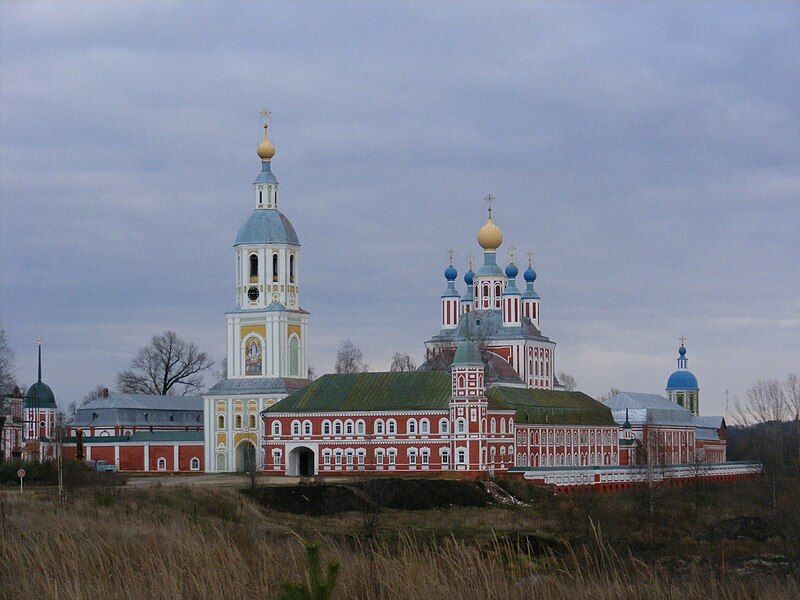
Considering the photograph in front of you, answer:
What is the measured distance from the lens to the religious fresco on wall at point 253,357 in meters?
75.2

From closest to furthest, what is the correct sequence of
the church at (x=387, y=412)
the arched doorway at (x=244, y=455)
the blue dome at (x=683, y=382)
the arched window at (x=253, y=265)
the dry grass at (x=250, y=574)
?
1. the dry grass at (x=250, y=574)
2. the church at (x=387, y=412)
3. the arched doorway at (x=244, y=455)
4. the arched window at (x=253, y=265)
5. the blue dome at (x=683, y=382)

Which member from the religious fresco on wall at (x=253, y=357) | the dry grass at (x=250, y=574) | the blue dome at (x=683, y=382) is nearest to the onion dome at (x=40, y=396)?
the religious fresco on wall at (x=253, y=357)

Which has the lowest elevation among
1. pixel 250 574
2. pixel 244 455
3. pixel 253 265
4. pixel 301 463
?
pixel 250 574

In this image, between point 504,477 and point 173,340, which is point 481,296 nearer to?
point 173,340

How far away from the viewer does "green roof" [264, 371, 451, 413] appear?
222 ft

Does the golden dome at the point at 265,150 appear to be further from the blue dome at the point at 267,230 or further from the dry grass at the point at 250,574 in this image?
the dry grass at the point at 250,574

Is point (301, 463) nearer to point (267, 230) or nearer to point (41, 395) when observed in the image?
point (267, 230)

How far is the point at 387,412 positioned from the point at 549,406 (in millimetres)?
9812

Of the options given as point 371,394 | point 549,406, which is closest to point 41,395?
point 371,394

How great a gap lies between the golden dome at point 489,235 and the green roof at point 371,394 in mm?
22329

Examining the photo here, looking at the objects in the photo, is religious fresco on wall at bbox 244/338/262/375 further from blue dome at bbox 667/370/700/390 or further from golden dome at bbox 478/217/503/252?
blue dome at bbox 667/370/700/390

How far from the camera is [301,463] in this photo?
71500mm

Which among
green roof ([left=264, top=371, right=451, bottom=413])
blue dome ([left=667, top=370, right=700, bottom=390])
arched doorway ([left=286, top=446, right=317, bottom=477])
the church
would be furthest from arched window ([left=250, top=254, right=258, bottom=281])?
blue dome ([left=667, top=370, right=700, bottom=390])

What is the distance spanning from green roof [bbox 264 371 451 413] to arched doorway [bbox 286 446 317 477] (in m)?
2.29
